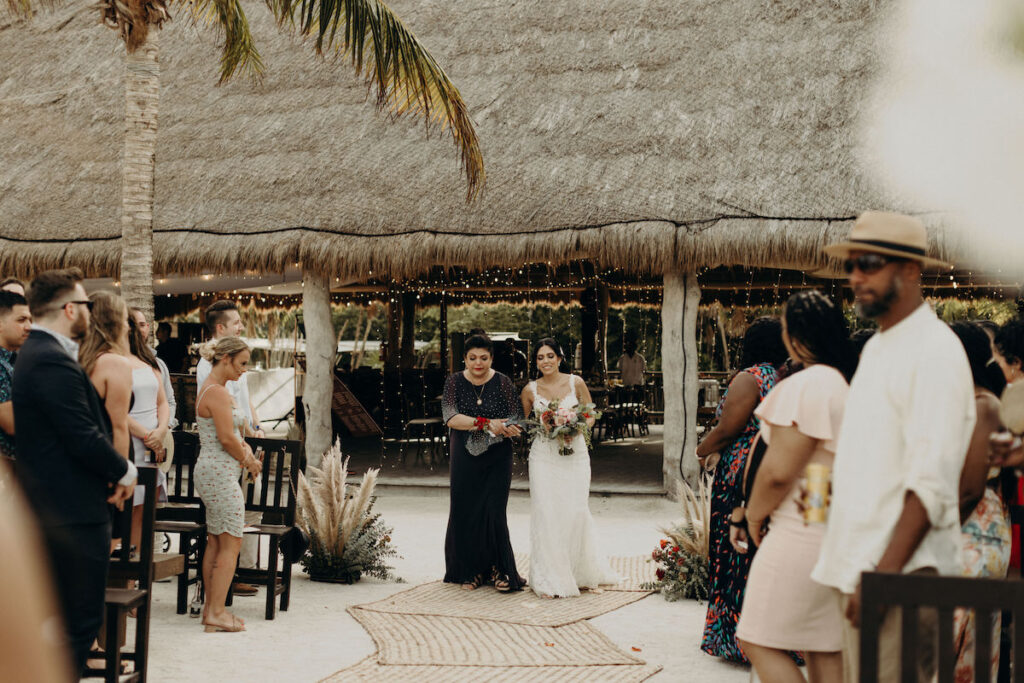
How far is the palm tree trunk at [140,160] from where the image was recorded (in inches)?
347

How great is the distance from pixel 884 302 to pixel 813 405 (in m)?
0.56

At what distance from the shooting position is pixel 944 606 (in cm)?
237

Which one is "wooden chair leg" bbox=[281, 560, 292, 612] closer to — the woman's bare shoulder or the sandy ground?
the sandy ground

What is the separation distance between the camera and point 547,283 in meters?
18.6

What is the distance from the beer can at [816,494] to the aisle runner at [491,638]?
8.10 ft

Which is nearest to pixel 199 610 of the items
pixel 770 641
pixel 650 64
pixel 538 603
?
pixel 538 603

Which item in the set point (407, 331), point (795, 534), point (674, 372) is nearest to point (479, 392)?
point (674, 372)

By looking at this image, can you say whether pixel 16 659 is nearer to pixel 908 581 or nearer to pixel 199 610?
pixel 908 581

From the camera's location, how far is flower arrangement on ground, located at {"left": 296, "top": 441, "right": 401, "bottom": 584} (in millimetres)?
7770

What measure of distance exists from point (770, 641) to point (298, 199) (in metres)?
10.1

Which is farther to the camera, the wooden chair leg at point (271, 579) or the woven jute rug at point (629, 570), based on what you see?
the woven jute rug at point (629, 570)

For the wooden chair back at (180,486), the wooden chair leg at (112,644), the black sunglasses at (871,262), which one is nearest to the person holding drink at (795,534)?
the black sunglasses at (871,262)

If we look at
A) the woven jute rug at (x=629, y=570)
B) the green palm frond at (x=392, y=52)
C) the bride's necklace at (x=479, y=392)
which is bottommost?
the woven jute rug at (x=629, y=570)

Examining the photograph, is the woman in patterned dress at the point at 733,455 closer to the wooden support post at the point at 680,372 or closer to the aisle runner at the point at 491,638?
the aisle runner at the point at 491,638
